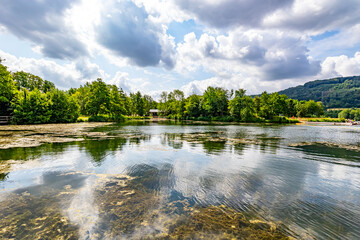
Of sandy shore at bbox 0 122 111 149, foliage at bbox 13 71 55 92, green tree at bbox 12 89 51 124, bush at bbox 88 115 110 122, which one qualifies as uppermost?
foliage at bbox 13 71 55 92

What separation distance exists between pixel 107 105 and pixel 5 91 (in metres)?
29.0

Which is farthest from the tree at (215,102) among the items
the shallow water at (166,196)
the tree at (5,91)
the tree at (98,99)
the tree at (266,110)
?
the shallow water at (166,196)

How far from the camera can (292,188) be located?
22.8 feet

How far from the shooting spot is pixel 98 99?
61.3m

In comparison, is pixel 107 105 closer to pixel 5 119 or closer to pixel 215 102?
pixel 5 119

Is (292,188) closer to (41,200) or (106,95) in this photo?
(41,200)

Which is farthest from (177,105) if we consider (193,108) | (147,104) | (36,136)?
(36,136)

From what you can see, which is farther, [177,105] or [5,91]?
[177,105]

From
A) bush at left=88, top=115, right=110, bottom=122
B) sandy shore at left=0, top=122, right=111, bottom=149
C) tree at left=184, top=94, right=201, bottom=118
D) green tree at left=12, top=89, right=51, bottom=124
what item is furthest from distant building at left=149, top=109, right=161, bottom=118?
sandy shore at left=0, top=122, right=111, bottom=149

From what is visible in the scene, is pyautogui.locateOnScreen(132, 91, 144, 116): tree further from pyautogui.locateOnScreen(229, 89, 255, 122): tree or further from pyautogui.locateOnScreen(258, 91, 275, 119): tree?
pyautogui.locateOnScreen(258, 91, 275, 119): tree

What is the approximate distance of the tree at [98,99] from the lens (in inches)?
2405

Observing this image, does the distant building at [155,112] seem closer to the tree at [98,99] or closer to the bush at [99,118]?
the tree at [98,99]

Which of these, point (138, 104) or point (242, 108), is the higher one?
point (138, 104)

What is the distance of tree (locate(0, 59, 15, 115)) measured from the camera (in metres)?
37.5
